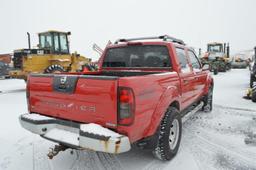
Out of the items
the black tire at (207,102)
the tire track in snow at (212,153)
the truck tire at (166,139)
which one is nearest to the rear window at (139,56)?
the truck tire at (166,139)

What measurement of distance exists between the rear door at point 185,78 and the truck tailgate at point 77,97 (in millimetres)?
1895

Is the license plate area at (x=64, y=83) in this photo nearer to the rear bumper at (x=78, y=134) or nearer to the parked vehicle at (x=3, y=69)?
the rear bumper at (x=78, y=134)

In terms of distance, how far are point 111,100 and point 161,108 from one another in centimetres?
89

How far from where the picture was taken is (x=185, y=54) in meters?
4.76

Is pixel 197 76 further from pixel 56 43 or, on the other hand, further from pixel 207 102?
pixel 56 43

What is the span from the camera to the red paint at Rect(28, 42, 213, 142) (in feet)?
8.34

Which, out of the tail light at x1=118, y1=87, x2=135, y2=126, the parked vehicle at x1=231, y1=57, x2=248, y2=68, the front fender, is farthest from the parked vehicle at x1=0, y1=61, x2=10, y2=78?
the parked vehicle at x1=231, y1=57, x2=248, y2=68

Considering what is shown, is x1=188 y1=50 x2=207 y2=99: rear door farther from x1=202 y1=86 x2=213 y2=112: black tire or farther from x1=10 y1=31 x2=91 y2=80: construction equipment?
x1=10 y1=31 x2=91 y2=80: construction equipment

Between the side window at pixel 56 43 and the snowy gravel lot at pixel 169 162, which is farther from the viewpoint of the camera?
the side window at pixel 56 43

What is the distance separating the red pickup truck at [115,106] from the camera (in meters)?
2.52

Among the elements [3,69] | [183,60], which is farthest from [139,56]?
[3,69]

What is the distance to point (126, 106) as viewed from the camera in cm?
252

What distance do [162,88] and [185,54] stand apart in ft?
6.19

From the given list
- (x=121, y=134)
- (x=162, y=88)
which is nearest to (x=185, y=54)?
(x=162, y=88)
